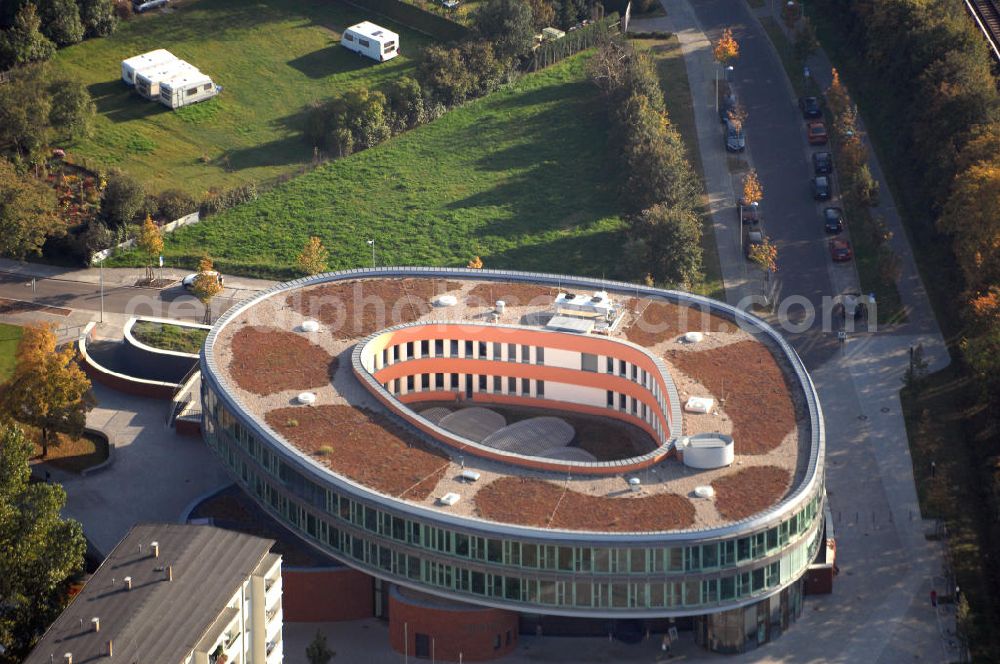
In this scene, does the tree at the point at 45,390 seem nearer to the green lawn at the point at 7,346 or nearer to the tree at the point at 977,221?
the green lawn at the point at 7,346

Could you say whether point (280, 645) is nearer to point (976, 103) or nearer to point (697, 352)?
point (697, 352)

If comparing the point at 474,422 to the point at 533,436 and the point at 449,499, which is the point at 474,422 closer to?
the point at 533,436

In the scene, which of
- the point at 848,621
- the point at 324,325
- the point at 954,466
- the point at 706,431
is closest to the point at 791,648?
the point at 848,621

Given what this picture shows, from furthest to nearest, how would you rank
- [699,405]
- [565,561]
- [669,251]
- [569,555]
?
[669,251]
[699,405]
[565,561]
[569,555]

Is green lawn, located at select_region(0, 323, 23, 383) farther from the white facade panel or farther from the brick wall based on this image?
the brick wall

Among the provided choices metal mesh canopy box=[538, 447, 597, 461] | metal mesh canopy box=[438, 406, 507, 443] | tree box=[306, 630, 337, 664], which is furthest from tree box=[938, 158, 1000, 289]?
tree box=[306, 630, 337, 664]

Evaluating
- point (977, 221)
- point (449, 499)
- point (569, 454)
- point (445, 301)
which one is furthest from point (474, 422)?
point (977, 221)

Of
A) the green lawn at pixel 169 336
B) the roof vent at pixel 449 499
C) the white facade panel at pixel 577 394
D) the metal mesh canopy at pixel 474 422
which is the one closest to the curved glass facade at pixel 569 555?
the roof vent at pixel 449 499
